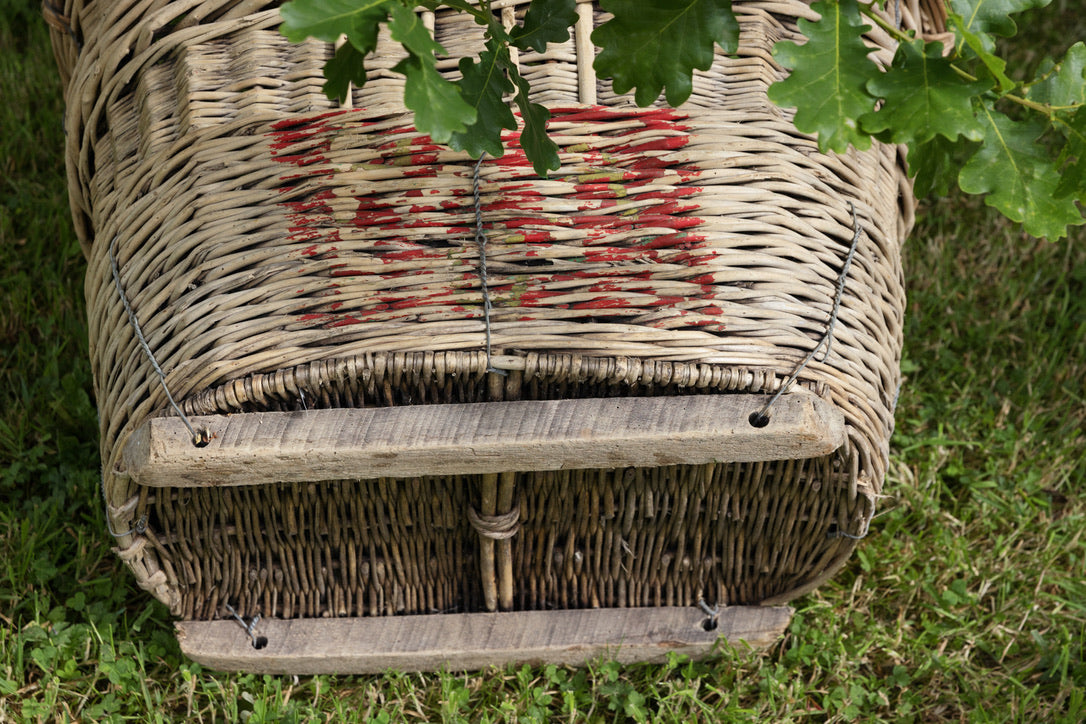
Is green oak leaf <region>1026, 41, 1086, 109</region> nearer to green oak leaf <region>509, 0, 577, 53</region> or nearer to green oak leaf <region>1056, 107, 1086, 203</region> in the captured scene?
green oak leaf <region>1056, 107, 1086, 203</region>

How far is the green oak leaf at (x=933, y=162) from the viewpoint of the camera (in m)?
1.08

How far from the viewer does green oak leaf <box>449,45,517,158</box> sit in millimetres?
1137

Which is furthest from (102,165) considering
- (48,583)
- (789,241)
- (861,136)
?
(861,136)

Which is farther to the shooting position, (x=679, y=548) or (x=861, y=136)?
(x=679, y=548)

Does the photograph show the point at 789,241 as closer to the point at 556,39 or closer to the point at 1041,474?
the point at 556,39

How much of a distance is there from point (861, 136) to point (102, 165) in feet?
4.10

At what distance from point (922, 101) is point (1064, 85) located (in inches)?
8.7

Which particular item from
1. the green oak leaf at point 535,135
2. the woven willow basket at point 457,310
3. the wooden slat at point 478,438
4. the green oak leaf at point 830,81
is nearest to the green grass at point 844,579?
the woven willow basket at point 457,310

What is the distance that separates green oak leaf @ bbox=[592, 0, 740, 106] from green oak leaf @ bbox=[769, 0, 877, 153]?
8cm

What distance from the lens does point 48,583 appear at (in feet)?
6.41

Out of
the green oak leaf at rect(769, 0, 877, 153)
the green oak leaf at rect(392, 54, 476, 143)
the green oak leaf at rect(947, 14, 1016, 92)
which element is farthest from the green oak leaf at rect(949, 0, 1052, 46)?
the green oak leaf at rect(392, 54, 476, 143)

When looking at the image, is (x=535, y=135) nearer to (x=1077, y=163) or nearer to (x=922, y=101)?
(x=922, y=101)

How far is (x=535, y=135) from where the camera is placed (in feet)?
3.95

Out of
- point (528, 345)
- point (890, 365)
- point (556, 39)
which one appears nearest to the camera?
point (556, 39)
